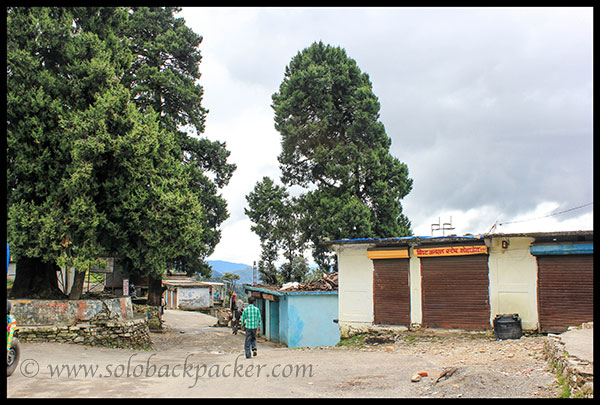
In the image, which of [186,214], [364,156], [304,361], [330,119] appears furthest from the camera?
[330,119]

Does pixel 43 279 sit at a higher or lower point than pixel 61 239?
lower

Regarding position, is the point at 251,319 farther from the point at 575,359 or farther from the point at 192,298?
the point at 192,298

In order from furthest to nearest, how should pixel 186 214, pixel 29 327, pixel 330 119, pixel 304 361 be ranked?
pixel 330 119 < pixel 186 214 < pixel 29 327 < pixel 304 361

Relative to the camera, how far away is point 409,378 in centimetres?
954

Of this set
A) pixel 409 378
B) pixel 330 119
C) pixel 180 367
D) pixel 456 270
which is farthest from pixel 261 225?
pixel 409 378

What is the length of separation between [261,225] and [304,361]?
2496cm

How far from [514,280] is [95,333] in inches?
564

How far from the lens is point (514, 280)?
15523 millimetres

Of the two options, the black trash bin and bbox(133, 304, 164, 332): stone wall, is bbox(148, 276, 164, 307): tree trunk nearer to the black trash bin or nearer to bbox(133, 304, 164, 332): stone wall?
bbox(133, 304, 164, 332): stone wall

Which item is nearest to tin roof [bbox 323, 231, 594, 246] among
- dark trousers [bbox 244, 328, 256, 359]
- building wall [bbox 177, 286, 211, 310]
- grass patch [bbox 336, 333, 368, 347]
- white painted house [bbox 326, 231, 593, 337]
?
white painted house [bbox 326, 231, 593, 337]

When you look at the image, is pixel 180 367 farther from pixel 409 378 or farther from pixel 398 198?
pixel 398 198

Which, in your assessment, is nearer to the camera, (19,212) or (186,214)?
(19,212)

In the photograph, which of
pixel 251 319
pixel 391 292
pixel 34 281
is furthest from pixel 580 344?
pixel 34 281

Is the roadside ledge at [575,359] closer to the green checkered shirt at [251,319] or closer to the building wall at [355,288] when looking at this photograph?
the green checkered shirt at [251,319]
